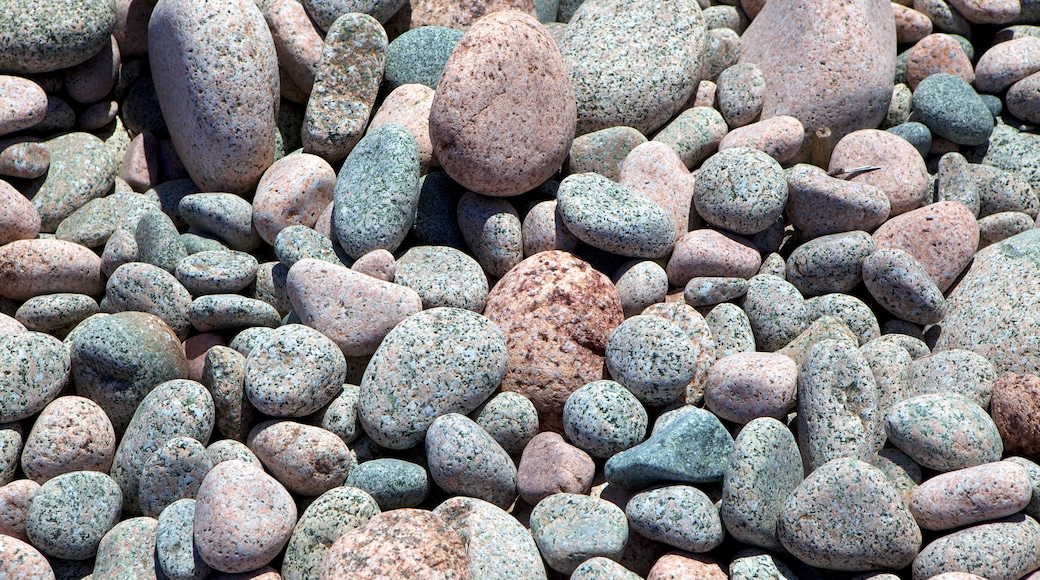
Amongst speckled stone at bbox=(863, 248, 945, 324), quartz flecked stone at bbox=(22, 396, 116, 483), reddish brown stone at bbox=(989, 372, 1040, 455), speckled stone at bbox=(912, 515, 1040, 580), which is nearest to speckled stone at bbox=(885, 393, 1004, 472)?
reddish brown stone at bbox=(989, 372, 1040, 455)

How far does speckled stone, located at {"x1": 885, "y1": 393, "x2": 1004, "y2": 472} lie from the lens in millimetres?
3306

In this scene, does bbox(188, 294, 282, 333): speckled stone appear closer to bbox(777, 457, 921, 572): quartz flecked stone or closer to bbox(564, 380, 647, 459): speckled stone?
bbox(564, 380, 647, 459): speckled stone

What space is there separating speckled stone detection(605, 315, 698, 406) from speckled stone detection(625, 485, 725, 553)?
0.49 metres

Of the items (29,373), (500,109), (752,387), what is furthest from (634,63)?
(29,373)

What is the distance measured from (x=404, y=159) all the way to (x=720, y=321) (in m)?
1.66

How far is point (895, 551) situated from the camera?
3.11 m

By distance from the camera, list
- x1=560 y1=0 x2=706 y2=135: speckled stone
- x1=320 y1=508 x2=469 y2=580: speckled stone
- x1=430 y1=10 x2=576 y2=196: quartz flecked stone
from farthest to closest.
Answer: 1. x1=560 y1=0 x2=706 y2=135: speckled stone
2. x1=430 y1=10 x2=576 y2=196: quartz flecked stone
3. x1=320 y1=508 x2=469 y2=580: speckled stone

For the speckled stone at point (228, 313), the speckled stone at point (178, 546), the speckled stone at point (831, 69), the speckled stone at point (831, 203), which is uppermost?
the speckled stone at point (831, 69)

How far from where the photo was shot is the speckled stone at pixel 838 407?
3441 mm

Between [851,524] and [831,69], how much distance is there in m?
2.58

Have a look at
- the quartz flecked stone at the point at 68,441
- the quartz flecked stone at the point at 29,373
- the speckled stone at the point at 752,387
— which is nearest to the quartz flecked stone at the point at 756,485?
the speckled stone at the point at 752,387

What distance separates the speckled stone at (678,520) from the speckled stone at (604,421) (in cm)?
30

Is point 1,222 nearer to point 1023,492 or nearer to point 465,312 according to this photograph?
point 465,312

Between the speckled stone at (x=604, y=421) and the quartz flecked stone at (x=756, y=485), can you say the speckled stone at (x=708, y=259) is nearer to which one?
the speckled stone at (x=604, y=421)
